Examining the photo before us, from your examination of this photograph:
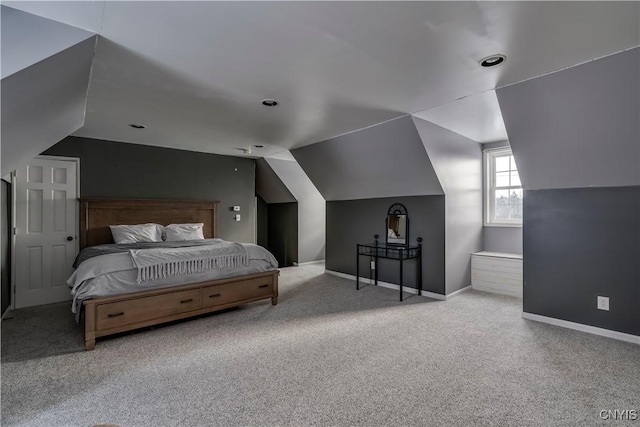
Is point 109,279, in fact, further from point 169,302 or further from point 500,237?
point 500,237

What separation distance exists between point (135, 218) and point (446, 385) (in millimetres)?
4869

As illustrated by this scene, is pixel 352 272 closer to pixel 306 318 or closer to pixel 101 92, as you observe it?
pixel 306 318

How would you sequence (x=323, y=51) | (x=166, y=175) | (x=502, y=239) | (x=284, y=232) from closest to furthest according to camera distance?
(x=323, y=51)
(x=502, y=239)
(x=166, y=175)
(x=284, y=232)

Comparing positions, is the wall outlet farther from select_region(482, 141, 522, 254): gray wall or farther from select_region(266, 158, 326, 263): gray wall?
select_region(266, 158, 326, 263): gray wall

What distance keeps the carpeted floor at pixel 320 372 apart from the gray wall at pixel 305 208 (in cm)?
338

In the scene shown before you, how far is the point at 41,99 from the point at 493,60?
3.32 meters

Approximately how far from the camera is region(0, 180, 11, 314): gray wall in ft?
12.1

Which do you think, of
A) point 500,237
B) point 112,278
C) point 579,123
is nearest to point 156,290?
point 112,278

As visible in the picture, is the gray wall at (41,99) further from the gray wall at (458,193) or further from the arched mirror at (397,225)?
the arched mirror at (397,225)

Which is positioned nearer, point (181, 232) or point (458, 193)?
point (458, 193)

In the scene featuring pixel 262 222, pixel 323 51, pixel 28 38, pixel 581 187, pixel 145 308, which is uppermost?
pixel 323 51

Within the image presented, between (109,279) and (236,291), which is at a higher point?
(109,279)

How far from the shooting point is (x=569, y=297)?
3305 millimetres

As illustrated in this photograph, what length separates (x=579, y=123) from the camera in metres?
2.80
